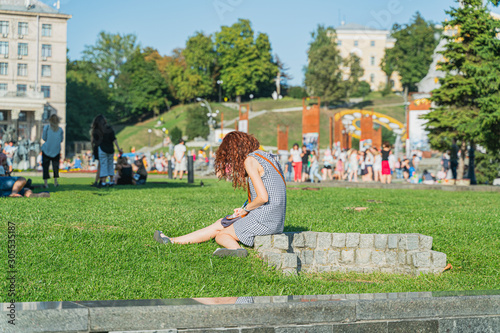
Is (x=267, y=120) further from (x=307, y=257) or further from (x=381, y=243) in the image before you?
(x=307, y=257)

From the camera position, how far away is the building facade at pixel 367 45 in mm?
127812

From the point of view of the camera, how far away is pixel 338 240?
7.23m

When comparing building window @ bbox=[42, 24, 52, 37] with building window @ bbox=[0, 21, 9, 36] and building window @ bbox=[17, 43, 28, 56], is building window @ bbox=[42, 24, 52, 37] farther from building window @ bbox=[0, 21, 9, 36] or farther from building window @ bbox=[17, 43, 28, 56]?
building window @ bbox=[0, 21, 9, 36]

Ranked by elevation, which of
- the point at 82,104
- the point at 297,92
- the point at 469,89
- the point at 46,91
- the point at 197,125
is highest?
the point at 297,92

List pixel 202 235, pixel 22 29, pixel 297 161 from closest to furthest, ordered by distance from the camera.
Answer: pixel 202 235 < pixel 297 161 < pixel 22 29

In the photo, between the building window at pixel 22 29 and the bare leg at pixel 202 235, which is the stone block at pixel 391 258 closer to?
the bare leg at pixel 202 235

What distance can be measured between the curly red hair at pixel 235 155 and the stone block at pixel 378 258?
1.98m

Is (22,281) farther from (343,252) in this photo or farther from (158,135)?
(158,135)

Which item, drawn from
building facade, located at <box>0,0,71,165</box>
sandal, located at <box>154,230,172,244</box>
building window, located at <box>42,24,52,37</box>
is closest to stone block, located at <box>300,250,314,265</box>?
sandal, located at <box>154,230,172,244</box>

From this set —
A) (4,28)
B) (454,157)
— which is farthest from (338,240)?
(4,28)

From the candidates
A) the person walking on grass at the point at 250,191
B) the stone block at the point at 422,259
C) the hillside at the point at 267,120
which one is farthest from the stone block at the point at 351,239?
the hillside at the point at 267,120

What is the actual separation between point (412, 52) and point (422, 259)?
101902 mm

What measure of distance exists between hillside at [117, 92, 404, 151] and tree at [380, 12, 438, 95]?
468 cm

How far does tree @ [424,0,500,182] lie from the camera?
22609 millimetres
